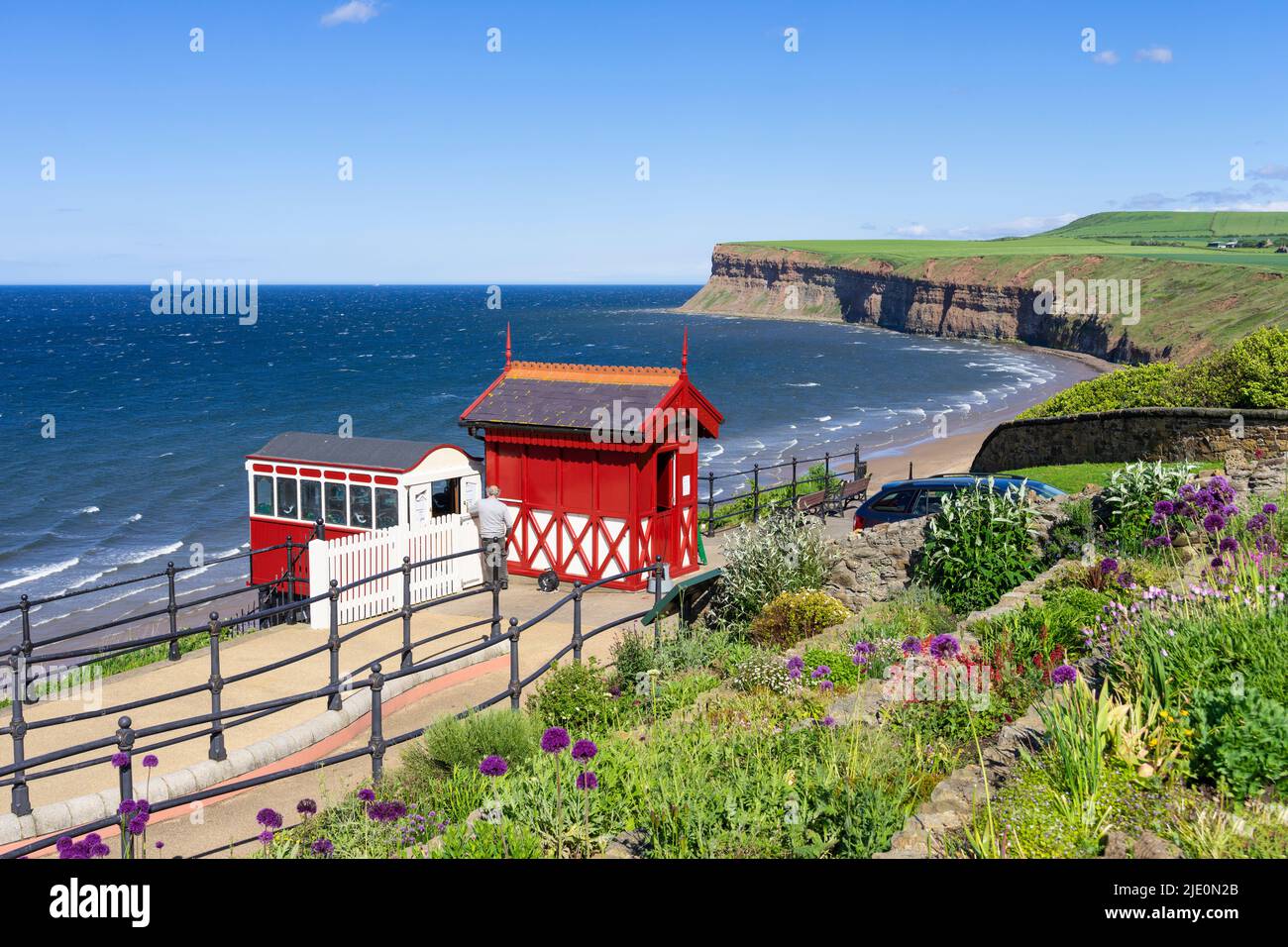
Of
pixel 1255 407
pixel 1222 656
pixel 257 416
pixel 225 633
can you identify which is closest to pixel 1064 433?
pixel 1255 407

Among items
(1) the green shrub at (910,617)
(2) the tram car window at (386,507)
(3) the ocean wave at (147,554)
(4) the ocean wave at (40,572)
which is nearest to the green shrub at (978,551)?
(1) the green shrub at (910,617)

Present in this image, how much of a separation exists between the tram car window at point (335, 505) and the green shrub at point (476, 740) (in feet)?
30.9

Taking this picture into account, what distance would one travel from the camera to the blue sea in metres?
39.1

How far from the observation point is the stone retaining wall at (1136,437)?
19344mm

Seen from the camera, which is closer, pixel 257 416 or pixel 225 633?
pixel 225 633

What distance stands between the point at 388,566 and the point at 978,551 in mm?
8041

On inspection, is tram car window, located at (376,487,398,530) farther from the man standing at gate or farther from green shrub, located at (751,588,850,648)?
green shrub, located at (751,588,850,648)

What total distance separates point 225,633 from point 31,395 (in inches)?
3047

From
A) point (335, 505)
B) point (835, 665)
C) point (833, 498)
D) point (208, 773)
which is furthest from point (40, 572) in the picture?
point (835, 665)

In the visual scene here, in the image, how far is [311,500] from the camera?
18.2 m

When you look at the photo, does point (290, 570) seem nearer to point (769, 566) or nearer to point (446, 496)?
point (446, 496)

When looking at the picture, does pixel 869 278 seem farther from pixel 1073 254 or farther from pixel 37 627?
pixel 37 627

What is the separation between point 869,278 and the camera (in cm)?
19500

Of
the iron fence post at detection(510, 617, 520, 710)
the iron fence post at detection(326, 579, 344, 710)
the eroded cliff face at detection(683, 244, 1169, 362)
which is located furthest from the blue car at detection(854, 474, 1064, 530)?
the eroded cliff face at detection(683, 244, 1169, 362)
